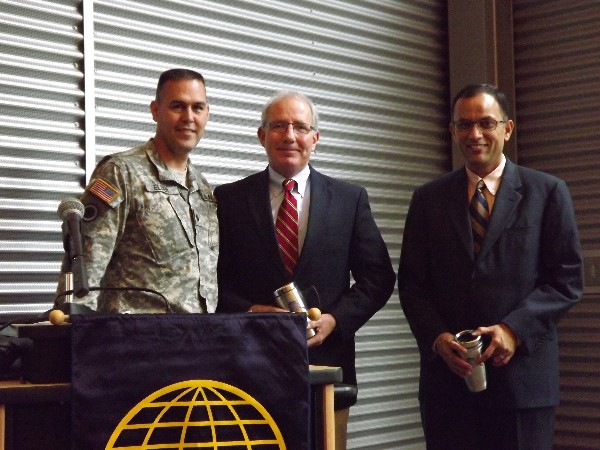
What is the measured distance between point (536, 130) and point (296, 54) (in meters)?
1.57

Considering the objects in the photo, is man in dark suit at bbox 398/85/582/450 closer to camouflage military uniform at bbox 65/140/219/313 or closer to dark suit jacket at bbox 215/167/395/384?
dark suit jacket at bbox 215/167/395/384

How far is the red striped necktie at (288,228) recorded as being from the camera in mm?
3594

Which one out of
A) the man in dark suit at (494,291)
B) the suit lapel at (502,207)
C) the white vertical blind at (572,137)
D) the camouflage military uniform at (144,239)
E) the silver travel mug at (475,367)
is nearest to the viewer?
the camouflage military uniform at (144,239)

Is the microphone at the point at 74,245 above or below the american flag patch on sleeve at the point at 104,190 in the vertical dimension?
below

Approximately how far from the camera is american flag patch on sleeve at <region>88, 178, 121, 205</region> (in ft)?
10.6

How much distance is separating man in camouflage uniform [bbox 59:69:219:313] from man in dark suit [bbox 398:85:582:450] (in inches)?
34.8

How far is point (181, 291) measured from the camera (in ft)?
10.9

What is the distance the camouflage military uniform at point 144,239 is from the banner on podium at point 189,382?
91cm

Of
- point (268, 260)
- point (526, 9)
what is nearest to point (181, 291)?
point (268, 260)

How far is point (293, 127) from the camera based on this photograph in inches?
144

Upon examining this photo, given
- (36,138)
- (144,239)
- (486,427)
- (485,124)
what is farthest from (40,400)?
(485,124)

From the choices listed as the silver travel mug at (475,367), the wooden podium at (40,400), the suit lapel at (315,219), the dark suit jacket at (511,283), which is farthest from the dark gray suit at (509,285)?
the wooden podium at (40,400)

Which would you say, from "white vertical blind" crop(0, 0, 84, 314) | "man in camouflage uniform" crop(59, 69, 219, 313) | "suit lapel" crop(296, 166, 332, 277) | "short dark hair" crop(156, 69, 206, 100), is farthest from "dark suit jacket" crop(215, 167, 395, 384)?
"white vertical blind" crop(0, 0, 84, 314)

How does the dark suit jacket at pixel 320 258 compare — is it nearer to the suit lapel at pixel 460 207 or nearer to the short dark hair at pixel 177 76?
the suit lapel at pixel 460 207
